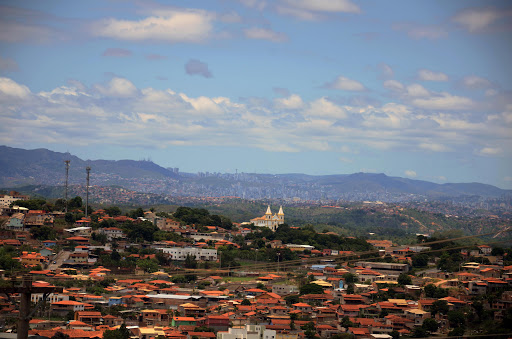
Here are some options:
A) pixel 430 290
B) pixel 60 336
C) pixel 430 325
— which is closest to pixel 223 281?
pixel 430 290

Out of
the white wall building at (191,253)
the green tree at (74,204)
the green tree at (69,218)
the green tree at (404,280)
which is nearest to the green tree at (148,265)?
the white wall building at (191,253)

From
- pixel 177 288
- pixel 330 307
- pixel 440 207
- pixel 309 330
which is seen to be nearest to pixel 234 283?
pixel 177 288

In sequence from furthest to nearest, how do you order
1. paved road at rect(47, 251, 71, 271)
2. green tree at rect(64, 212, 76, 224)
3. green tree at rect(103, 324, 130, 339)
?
green tree at rect(64, 212, 76, 224), paved road at rect(47, 251, 71, 271), green tree at rect(103, 324, 130, 339)

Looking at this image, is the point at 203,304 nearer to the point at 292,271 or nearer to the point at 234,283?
the point at 234,283

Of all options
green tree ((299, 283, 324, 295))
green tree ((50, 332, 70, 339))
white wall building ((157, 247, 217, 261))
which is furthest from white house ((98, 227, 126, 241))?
green tree ((50, 332, 70, 339))

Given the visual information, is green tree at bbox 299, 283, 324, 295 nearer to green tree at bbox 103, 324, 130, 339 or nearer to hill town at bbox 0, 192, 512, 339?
hill town at bbox 0, 192, 512, 339

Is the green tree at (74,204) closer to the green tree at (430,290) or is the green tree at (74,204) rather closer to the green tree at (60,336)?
the green tree at (430,290)

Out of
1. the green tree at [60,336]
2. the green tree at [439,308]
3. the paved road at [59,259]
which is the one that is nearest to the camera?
the green tree at [60,336]
